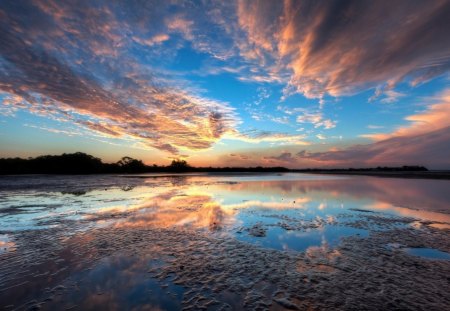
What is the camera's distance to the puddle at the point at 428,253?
7209 millimetres

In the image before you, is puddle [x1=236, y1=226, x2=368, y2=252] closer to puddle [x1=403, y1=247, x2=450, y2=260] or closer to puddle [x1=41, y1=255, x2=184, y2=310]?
puddle [x1=403, y1=247, x2=450, y2=260]

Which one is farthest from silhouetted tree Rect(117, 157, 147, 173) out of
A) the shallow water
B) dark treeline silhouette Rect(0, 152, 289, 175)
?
the shallow water

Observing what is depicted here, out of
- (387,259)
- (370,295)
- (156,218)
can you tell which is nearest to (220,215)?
(156,218)

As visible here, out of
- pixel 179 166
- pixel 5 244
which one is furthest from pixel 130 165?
pixel 5 244

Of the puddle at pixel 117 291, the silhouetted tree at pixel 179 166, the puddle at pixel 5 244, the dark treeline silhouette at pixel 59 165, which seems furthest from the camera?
the silhouetted tree at pixel 179 166

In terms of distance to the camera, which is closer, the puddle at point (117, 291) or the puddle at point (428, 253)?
the puddle at point (117, 291)

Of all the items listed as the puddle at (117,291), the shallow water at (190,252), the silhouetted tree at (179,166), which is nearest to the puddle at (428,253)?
the shallow water at (190,252)

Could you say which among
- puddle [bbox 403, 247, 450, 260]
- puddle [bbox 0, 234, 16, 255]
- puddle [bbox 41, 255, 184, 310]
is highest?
puddle [bbox 0, 234, 16, 255]

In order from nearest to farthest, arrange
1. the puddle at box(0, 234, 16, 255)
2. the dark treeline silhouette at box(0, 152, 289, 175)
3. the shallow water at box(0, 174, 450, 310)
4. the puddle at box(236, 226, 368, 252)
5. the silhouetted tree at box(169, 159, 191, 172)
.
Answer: the shallow water at box(0, 174, 450, 310), the puddle at box(0, 234, 16, 255), the puddle at box(236, 226, 368, 252), the dark treeline silhouette at box(0, 152, 289, 175), the silhouetted tree at box(169, 159, 191, 172)

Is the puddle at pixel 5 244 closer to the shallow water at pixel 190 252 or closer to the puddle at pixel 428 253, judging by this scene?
the shallow water at pixel 190 252

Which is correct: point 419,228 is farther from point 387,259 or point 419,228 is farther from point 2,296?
point 2,296

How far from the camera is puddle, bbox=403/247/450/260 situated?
721 cm

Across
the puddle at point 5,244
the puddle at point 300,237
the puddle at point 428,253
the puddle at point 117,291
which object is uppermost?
the puddle at point 5,244

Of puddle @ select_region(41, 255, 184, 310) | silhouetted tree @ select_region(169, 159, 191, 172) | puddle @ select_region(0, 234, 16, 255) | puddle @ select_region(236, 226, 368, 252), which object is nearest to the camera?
puddle @ select_region(41, 255, 184, 310)
